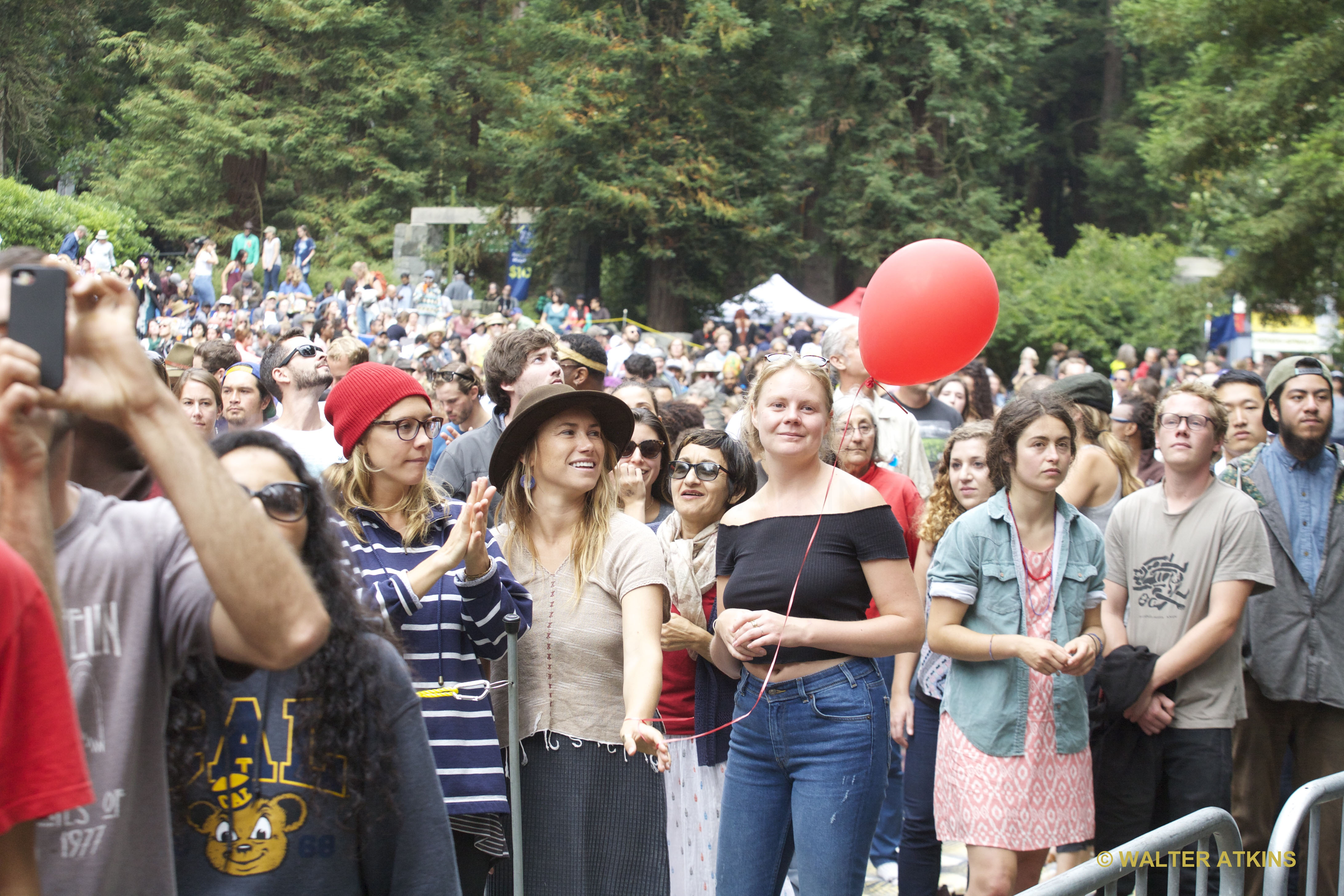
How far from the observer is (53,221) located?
22.9 metres

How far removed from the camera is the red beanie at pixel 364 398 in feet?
10.3

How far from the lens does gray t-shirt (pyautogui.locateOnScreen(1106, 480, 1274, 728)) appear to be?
3939 mm

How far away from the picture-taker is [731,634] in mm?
3264

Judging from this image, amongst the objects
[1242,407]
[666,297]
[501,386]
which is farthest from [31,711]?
[666,297]

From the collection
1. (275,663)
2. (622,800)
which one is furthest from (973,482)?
(275,663)

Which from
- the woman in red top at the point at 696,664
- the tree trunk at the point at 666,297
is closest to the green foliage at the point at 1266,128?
the woman in red top at the point at 696,664

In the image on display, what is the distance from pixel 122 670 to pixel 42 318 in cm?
52

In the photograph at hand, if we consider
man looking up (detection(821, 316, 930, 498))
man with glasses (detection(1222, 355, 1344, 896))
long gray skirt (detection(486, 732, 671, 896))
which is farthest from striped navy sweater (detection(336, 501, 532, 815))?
man looking up (detection(821, 316, 930, 498))

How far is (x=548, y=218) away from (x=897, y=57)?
10749 mm

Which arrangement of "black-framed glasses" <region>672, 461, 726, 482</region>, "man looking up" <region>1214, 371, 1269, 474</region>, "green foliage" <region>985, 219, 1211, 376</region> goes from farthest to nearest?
1. "green foliage" <region>985, 219, 1211, 376</region>
2. "man looking up" <region>1214, 371, 1269, 474</region>
3. "black-framed glasses" <region>672, 461, 726, 482</region>

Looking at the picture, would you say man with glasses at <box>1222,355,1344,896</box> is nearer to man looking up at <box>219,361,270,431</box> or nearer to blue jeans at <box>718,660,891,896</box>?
blue jeans at <box>718,660,891,896</box>

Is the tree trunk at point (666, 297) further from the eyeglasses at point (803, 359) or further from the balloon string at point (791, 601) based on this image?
the balloon string at point (791, 601)

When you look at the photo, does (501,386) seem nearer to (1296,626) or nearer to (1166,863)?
(1166,863)

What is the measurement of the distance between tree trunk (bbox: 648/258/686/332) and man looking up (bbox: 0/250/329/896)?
30.8 metres
